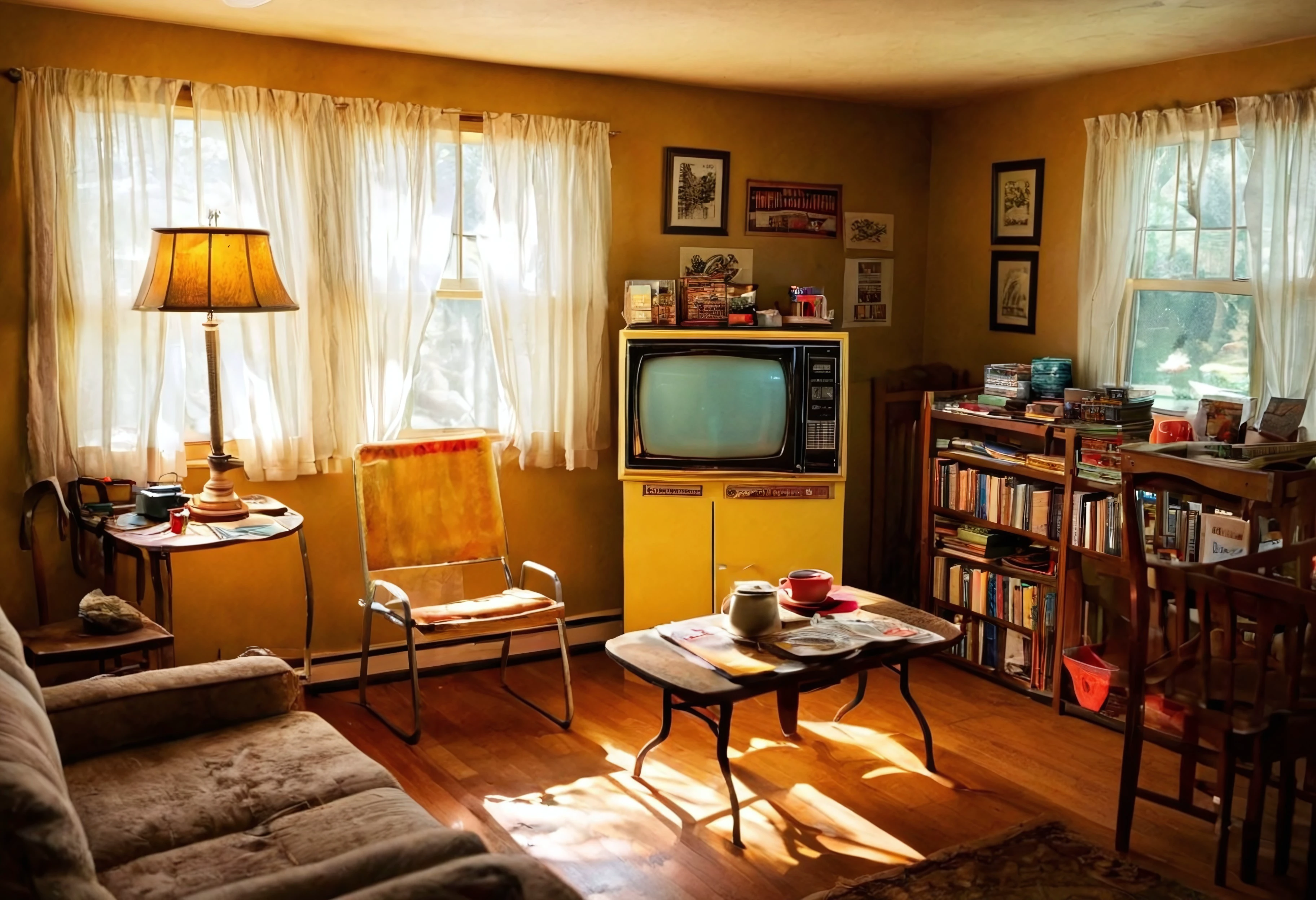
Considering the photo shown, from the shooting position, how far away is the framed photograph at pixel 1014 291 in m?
4.65

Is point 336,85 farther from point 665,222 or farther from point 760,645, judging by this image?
point 760,645

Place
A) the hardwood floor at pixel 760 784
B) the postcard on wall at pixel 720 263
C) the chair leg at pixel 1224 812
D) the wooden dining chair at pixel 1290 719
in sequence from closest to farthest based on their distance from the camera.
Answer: the wooden dining chair at pixel 1290 719 → the chair leg at pixel 1224 812 → the hardwood floor at pixel 760 784 → the postcard on wall at pixel 720 263

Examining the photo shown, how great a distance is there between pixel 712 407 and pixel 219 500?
1.74m

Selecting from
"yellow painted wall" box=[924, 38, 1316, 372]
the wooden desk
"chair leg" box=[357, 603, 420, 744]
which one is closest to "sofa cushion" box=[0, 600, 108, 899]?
the wooden desk

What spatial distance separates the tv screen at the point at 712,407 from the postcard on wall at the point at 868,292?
101cm

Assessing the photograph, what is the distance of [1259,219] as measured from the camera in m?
3.73

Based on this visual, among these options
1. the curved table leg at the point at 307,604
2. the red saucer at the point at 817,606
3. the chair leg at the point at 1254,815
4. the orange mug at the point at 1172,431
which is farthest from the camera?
the curved table leg at the point at 307,604

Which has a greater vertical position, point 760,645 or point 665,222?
Answer: point 665,222

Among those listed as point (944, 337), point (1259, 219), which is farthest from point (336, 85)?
point (1259, 219)

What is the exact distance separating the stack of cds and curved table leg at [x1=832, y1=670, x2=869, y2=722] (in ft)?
4.17

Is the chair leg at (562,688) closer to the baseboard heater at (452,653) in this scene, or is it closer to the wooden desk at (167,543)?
the baseboard heater at (452,653)

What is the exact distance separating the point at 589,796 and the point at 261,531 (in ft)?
4.10

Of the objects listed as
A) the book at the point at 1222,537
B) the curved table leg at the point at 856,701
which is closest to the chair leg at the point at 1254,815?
the book at the point at 1222,537

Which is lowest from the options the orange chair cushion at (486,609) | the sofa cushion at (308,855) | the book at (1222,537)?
the orange chair cushion at (486,609)
